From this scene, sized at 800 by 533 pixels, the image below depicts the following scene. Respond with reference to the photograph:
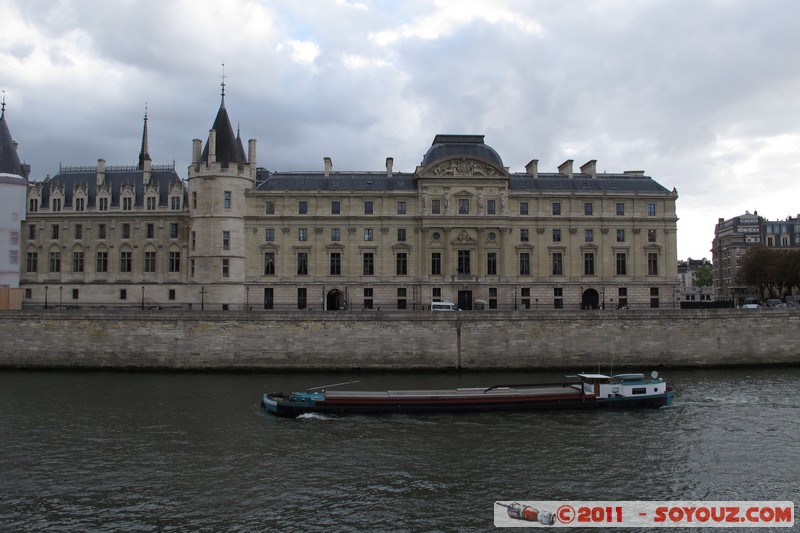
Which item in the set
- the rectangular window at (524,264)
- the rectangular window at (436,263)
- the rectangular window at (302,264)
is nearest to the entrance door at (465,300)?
the rectangular window at (436,263)

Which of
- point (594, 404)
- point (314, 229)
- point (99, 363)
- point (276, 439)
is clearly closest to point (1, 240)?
point (99, 363)

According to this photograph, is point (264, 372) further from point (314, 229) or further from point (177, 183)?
point (177, 183)

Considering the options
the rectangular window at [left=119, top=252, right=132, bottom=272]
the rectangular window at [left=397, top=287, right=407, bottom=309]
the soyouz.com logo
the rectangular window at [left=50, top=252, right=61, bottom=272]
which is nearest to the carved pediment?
the rectangular window at [left=397, top=287, right=407, bottom=309]

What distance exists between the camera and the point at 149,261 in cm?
6291

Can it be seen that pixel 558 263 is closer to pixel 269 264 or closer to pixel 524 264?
pixel 524 264

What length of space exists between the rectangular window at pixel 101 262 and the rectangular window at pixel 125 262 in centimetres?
144

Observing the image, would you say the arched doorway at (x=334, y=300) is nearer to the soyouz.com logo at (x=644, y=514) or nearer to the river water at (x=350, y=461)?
the river water at (x=350, y=461)

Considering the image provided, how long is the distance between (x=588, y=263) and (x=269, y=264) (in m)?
29.6

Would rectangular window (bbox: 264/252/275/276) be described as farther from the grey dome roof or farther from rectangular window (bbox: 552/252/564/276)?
rectangular window (bbox: 552/252/564/276)

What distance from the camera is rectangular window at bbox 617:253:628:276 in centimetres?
6197

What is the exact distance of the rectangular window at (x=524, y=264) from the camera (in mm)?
61469

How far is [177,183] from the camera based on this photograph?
64.3m

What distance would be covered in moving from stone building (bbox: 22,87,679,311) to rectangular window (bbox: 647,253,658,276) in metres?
0.10

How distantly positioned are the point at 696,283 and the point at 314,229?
392 feet
